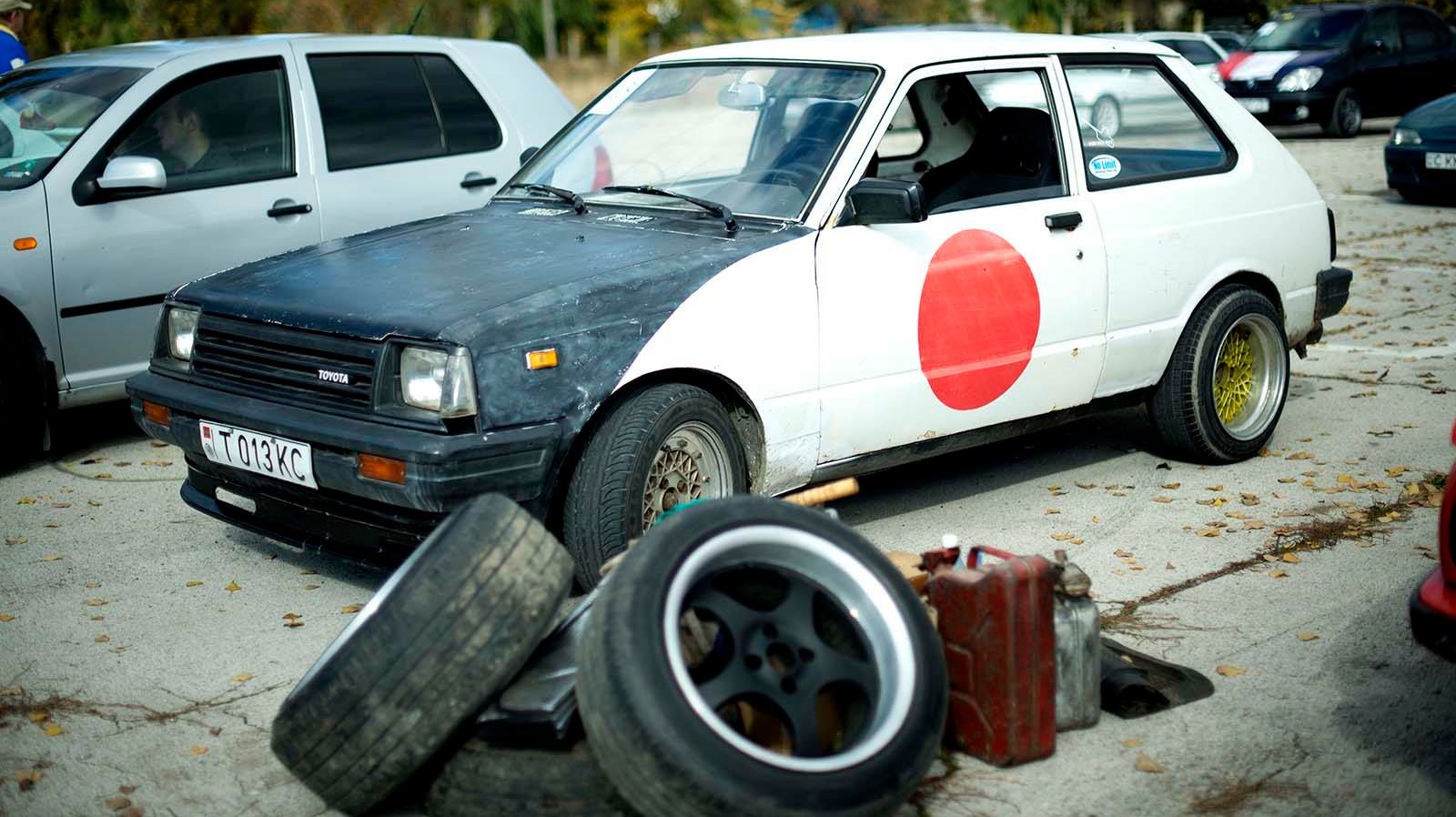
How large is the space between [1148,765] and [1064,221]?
7.93 feet

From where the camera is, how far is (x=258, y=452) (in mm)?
4570

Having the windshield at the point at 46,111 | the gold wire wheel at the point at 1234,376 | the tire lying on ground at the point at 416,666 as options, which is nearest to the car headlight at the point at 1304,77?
the gold wire wheel at the point at 1234,376

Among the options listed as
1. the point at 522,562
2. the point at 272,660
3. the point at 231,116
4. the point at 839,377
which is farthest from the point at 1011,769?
the point at 231,116

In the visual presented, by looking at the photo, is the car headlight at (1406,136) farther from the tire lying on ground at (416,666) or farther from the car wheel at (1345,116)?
the tire lying on ground at (416,666)

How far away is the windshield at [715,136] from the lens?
5.20m

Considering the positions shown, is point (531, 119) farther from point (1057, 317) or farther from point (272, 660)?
point (272, 660)

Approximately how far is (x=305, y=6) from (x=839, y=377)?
71.6ft

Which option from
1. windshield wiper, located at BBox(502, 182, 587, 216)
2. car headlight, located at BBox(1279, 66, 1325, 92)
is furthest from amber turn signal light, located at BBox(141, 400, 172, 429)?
car headlight, located at BBox(1279, 66, 1325, 92)

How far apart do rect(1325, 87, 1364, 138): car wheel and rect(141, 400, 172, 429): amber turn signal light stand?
18.8 metres

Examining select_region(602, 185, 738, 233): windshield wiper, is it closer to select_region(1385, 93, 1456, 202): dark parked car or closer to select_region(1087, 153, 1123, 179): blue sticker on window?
select_region(1087, 153, 1123, 179): blue sticker on window

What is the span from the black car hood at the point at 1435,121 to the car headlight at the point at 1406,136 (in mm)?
37

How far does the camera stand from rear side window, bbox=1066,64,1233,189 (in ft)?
19.0

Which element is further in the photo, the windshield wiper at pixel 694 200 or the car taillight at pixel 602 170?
the car taillight at pixel 602 170

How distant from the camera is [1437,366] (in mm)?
7930
